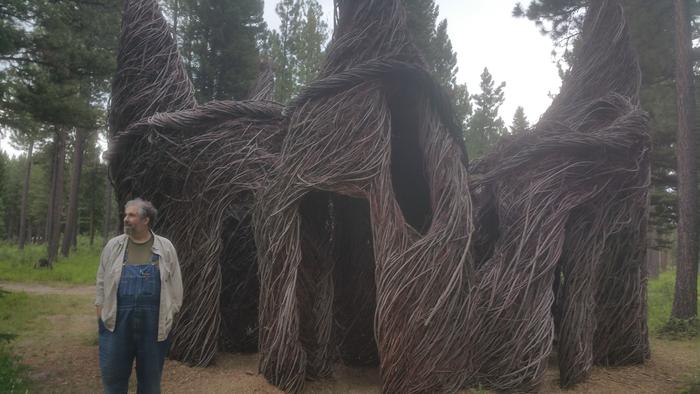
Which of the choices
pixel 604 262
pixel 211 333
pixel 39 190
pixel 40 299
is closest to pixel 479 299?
pixel 604 262

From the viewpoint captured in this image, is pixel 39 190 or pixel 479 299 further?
pixel 39 190

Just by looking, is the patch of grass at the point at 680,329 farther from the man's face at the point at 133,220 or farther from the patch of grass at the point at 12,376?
the patch of grass at the point at 12,376

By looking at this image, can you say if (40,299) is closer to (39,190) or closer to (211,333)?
(211,333)

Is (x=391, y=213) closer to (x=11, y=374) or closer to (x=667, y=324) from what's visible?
(x=11, y=374)

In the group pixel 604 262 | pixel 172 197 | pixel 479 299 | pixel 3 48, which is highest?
pixel 3 48

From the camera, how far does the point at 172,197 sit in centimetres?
581

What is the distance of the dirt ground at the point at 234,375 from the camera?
474 centimetres

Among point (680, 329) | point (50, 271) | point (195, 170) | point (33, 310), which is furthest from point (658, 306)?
point (50, 271)

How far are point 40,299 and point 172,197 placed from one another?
728cm

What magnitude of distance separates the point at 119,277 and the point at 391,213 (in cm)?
236

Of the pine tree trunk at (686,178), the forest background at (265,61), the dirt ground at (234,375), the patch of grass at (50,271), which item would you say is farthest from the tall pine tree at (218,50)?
the pine tree trunk at (686,178)

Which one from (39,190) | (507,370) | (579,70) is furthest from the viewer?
(39,190)

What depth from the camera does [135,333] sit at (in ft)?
10.8

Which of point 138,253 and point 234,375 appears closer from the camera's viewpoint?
point 138,253
